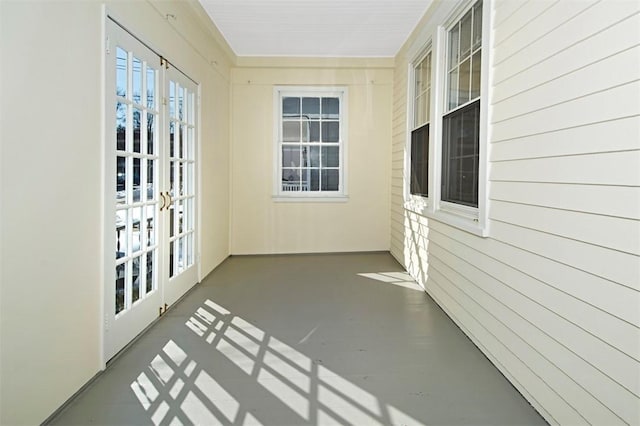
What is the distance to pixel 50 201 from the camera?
2.09 metres

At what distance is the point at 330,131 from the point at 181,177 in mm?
3129

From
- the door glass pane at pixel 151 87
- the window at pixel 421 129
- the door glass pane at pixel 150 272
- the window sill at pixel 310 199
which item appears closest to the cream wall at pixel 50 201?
the door glass pane at pixel 151 87

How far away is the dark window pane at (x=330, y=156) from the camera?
684 cm

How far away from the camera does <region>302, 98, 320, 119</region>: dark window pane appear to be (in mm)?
6770

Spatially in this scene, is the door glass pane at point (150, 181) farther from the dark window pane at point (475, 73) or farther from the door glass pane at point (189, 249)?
the dark window pane at point (475, 73)

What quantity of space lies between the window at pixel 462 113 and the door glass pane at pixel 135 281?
2.59 m

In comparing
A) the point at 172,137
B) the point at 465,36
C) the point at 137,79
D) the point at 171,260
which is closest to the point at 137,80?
the point at 137,79

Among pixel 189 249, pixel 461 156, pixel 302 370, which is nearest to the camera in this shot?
pixel 302 370

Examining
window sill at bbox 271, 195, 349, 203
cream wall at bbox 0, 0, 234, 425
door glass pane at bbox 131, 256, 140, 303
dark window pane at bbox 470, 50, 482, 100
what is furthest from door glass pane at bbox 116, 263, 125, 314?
window sill at bbox 271, 195, 349, 203

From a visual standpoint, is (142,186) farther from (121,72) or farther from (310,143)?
(310,143)

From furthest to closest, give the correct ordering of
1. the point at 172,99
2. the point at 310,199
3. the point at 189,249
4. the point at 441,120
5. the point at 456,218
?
the point at 310,199 < the point at 189,249 < the point at 441,120 < the point at 172,99 < the point at 456,218

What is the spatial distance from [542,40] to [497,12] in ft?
2.29

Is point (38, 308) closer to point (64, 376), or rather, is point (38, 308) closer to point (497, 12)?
point (64, 376)

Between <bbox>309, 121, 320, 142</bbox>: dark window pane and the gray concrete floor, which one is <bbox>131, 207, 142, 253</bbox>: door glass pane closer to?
the gray concrete floor
